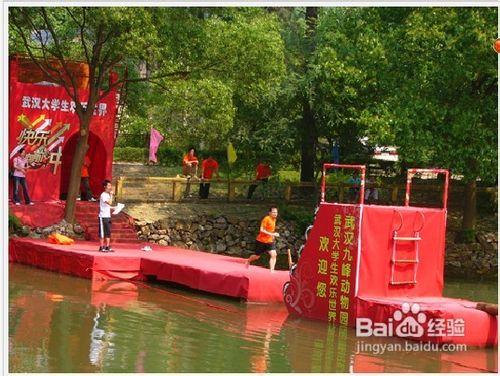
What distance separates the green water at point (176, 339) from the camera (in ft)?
37.4

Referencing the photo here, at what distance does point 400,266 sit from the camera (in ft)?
47.9

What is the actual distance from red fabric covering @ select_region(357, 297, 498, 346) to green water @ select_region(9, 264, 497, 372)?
206 millimetres

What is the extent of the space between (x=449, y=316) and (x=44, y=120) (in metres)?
13.8

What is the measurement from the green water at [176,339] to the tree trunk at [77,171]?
5.58m

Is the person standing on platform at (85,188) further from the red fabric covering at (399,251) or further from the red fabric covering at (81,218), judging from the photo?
the red fabric covering at (399,251)

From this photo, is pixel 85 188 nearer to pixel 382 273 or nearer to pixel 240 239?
pixel 240 239

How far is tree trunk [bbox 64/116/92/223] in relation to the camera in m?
22.8

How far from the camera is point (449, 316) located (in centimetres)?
1322

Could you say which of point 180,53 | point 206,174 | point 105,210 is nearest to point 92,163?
point 206,174

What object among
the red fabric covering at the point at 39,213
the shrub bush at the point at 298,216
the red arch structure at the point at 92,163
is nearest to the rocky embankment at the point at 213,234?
the shrub bush at the point at 298,216

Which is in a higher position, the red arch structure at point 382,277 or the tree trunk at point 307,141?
Result: the tree trunk at point 307,141

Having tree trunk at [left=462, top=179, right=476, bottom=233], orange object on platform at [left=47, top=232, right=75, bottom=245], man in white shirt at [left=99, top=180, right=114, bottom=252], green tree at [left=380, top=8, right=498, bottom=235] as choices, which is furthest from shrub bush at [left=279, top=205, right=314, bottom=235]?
man in white shirt at [left=99, top=180, right=114, bottom=252]

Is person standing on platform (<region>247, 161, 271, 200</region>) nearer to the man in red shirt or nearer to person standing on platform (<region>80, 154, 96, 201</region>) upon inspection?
the man in red shirt

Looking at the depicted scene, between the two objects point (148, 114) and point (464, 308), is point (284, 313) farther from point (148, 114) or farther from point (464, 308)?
point (148, 114)
